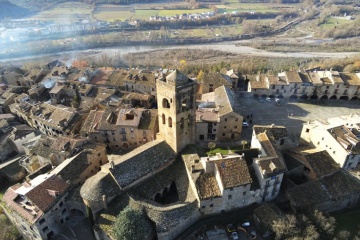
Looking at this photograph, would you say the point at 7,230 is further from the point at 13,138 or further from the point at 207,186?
the point at 207,186

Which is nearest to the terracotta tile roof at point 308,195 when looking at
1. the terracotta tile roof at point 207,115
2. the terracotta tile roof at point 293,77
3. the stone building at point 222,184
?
the stone building at point 222,184

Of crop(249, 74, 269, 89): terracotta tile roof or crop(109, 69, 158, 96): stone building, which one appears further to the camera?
crop(109, 69, 158, 96): stone building

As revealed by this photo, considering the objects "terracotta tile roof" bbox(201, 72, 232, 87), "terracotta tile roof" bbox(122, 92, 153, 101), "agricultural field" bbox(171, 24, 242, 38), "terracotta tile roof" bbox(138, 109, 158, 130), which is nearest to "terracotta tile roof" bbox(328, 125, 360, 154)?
"terracotta tile roof" bbox(201, 72, 232, 87)

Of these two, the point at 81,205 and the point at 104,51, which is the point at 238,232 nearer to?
the point at 81,205

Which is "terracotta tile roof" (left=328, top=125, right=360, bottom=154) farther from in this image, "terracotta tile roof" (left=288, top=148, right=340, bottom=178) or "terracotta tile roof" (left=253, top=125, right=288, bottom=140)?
"terracotta tile roof" (left=253, top=125, right=288, bottom=140)

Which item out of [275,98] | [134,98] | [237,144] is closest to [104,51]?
[134,98]

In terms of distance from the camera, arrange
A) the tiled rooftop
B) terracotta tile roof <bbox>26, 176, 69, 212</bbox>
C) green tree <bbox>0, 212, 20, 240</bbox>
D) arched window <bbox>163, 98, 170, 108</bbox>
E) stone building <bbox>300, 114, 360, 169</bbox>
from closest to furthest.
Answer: terracotta tile roof <bbox>26, 176, 69, 212</bbox>
green tree <bbox>0, 212, 20, 240</bbox>
the tiled rooftop
stone building <bbox>300, 114, 360, 169</bbox>
arched window <bbox>163, 98, 170, 108</bbox>

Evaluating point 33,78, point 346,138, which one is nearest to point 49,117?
point 33,78
